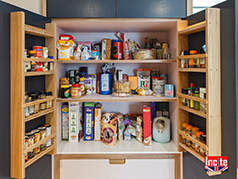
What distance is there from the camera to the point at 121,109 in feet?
6.62

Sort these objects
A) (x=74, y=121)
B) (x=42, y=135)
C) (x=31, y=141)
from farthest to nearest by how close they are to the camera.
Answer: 1. (x=74, y=121)
2. (x=42, y=135)
3. (x=31, y=141)

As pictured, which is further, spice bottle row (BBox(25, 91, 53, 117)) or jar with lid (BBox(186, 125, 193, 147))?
jar with lid (BBox(186, 125, 193, 147))

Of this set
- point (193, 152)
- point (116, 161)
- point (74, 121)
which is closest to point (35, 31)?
point (74, 121)

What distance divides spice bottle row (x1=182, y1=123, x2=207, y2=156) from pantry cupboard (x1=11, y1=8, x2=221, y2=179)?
44 mm

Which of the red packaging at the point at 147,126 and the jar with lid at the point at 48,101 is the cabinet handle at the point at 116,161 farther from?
the jar with lid at the point at 48,101

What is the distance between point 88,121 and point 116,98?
402 mm

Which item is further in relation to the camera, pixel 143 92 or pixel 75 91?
pixel 143 92

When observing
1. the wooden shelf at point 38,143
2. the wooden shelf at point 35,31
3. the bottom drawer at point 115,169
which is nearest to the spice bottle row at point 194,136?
the bottom drawer at point 115,169

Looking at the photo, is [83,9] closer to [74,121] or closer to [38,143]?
[74,121]

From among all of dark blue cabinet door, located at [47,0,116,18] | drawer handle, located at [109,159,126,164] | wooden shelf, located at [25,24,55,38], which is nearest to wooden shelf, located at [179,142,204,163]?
drawer handle, located at [109,159,126,164]

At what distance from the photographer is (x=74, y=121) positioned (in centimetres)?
175

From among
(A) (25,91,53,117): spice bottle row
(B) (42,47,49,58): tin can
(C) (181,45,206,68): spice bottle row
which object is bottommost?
(A) (25,91,53,117): spice bottle row

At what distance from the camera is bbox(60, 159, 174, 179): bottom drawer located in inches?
62.9

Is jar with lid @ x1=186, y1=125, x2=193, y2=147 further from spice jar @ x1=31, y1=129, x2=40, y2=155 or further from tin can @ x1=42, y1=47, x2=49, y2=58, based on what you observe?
tin can @ x1=42, y1=47, x2=49, y2=58
